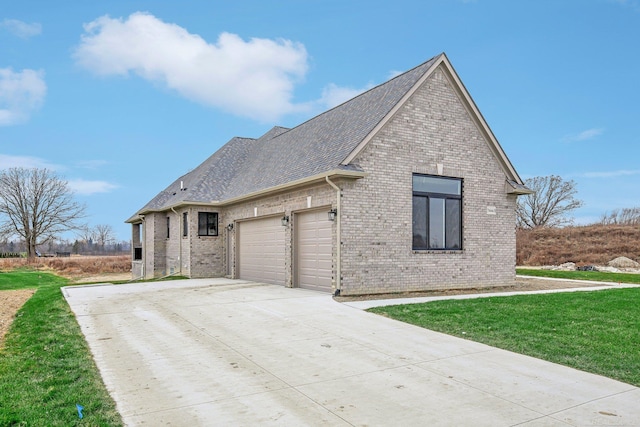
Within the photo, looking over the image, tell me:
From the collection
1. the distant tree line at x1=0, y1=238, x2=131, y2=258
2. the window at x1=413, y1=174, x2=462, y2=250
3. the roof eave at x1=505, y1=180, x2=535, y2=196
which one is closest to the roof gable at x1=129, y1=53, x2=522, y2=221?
the roof eave at x1=505, y1=180, x2=535, y2=196

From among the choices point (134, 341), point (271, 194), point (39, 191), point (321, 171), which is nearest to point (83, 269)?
point (39, 191)

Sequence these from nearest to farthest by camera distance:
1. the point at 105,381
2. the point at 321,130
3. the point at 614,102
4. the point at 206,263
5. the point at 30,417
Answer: the point at 30,417, the point at 105,381, the point at 321,130, the point at 206,263, the point at 614,102

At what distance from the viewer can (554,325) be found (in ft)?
27.8

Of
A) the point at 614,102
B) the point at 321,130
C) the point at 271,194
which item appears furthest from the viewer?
the point at 614,102

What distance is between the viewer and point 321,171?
13.2 metres

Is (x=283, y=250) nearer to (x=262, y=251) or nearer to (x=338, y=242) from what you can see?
(x=262, y=251)

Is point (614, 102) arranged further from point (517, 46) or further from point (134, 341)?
point (134, 341)

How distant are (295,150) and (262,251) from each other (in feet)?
13.2

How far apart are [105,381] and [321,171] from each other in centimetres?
879

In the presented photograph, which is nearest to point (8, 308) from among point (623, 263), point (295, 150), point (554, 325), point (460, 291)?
point (295, 150)

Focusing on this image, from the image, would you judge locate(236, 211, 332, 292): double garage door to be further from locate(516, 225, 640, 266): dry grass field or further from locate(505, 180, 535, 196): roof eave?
locate(516, 225, 640, 266): dry grass field

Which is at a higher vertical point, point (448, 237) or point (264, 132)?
point (264, 132)

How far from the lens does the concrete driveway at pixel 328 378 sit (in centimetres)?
431

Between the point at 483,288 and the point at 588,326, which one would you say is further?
the point at 483,288
